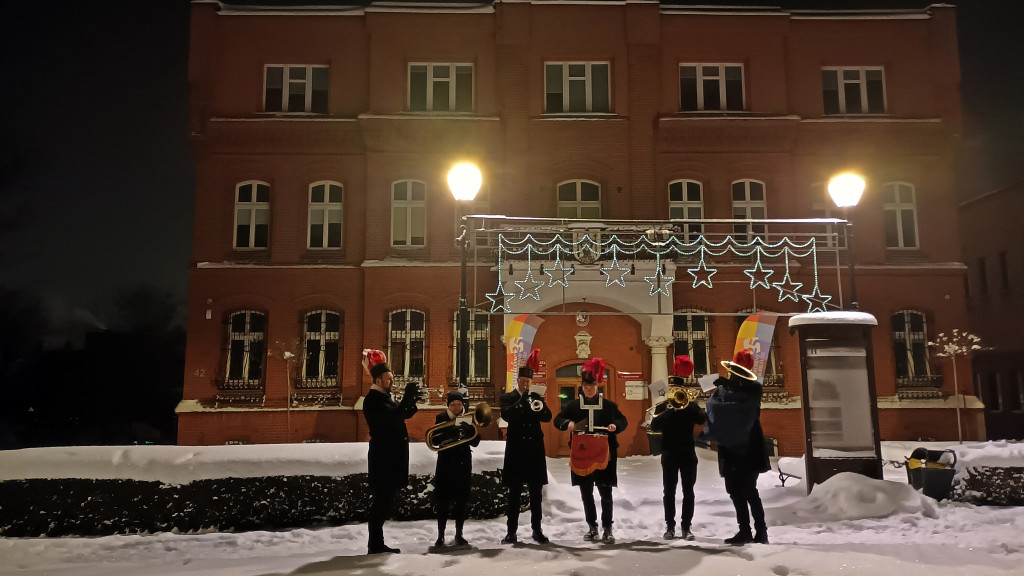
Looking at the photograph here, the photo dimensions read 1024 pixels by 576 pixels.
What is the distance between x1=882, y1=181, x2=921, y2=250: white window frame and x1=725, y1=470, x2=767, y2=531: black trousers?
609 inches

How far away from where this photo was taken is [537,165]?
19938mm

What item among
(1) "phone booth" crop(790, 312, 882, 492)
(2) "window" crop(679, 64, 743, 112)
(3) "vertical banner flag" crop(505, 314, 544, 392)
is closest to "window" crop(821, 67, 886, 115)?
(2) "window" crop(679, 64, 743, 112)

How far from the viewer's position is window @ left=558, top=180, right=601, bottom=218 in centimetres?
1988

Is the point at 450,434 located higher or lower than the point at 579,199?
lower

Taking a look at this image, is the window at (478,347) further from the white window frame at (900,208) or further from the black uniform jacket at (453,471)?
the white window frame at (900,208)

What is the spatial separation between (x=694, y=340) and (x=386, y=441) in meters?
13.9

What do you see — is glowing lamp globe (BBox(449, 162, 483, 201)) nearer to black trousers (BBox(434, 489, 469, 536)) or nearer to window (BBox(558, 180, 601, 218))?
black trousers (BBox(434, 489, 469, 536))

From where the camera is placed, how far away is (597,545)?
7.47m

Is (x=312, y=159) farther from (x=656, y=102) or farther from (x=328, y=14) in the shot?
(x=656, y=102)

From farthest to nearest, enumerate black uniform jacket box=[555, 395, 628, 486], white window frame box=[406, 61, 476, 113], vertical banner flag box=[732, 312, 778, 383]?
white window frame box=[406, 61, 476, 113] < vertical banner flag box=[732, 312, 778, 383] < black uniform jacket box=[555, 395, 628, 486]

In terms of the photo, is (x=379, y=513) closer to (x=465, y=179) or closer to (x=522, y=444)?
(x=522, y=444)

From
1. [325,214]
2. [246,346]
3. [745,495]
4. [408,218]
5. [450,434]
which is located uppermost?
[325,214]

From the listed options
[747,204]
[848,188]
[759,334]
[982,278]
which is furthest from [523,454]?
[982,278]

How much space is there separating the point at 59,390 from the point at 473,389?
2476cm
